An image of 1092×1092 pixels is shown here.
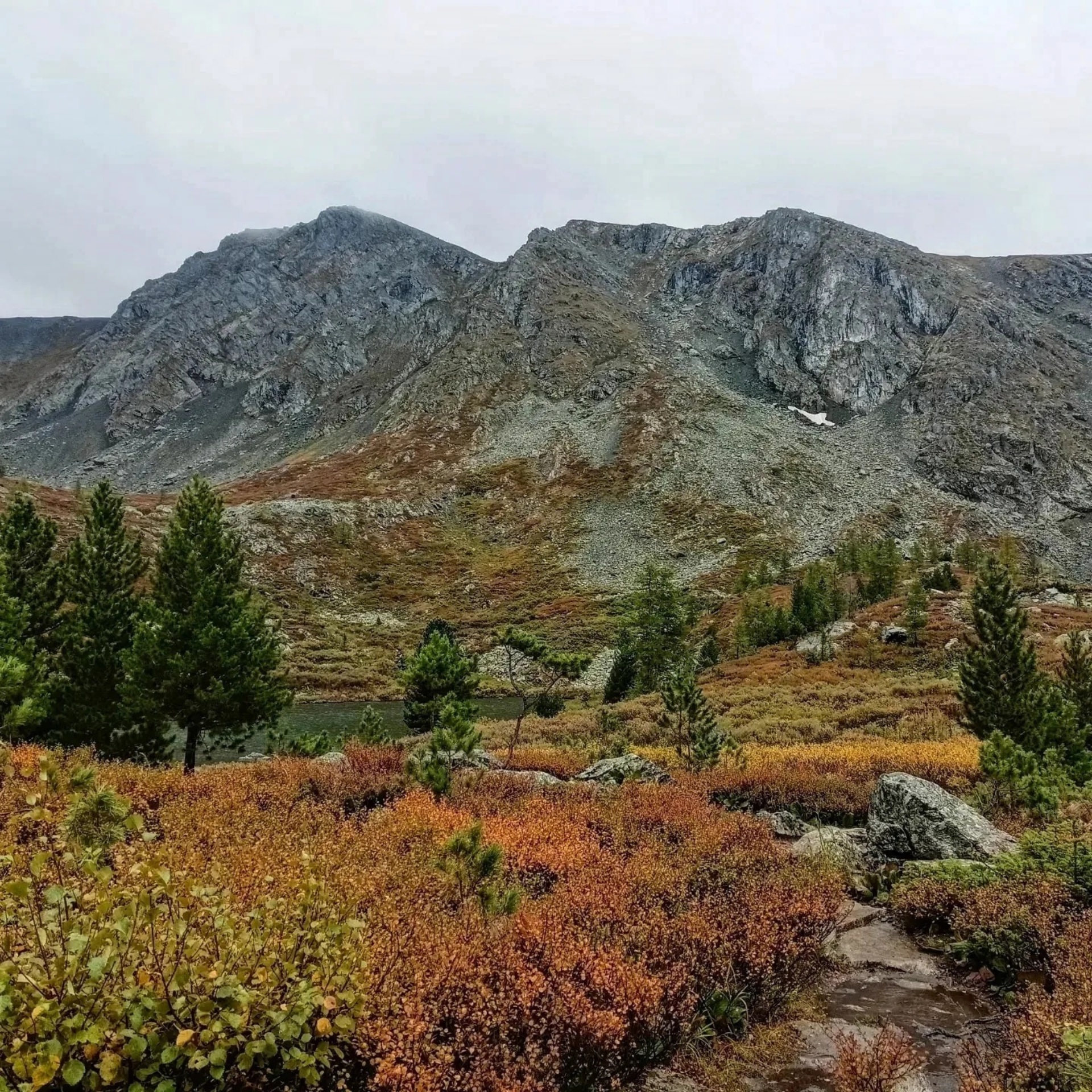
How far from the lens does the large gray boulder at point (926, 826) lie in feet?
38.0

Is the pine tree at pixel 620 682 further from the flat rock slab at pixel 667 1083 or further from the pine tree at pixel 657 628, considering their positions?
the flat rock slab at pixel 667 1083

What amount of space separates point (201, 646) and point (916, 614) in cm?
4920

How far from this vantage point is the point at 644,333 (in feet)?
575

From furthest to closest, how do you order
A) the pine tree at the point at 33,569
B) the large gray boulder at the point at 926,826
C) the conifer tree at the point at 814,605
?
1. the conifer tree at the point at 814,605
2. the pine tree at the point at 33,569
3. the large gray boulder at the point at 926,826

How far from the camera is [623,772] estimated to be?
17.9m

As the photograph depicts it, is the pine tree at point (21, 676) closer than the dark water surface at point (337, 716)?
Yes

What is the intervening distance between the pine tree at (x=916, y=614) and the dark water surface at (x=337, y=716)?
30.2m

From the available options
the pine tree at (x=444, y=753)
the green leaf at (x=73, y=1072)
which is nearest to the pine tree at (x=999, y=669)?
the pine tree at (x=444, y=753)

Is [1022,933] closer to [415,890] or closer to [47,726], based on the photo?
[415,890]

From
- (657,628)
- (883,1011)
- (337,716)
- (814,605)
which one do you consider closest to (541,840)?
(883,1011)

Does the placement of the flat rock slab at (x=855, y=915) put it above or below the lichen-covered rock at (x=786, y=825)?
above

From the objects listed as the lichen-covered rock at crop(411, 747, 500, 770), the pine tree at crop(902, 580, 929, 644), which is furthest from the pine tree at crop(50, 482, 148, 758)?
the pine tree at crop(902, 580, 929, 644)

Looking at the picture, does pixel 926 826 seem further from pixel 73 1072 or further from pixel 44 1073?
pixel 44 1073

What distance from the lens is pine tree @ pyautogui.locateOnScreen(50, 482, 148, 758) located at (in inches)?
838
